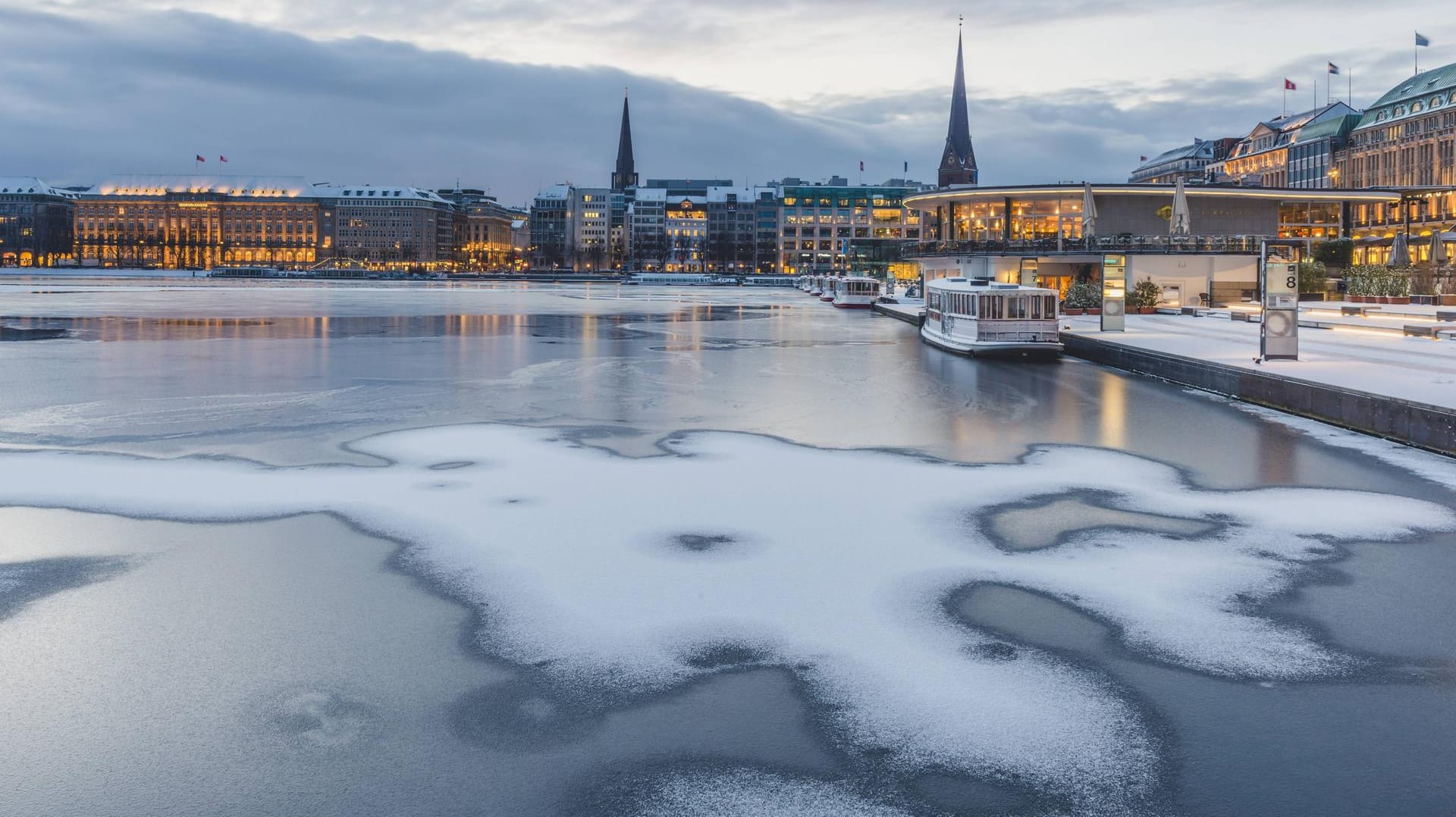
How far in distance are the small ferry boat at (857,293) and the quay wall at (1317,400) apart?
50599 mm

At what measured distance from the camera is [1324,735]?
6352 millimetres

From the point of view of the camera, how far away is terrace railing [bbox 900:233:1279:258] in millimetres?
66812

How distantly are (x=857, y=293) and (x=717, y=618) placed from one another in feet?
246

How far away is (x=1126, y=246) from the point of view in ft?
224

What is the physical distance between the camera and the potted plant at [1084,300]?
53594 mm

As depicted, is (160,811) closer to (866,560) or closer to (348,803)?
(348,803)

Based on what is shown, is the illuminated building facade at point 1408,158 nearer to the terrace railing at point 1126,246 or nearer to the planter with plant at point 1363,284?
the terrace railing at point 1126,246

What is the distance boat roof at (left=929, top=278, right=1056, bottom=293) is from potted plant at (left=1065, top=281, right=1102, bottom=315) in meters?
14.7

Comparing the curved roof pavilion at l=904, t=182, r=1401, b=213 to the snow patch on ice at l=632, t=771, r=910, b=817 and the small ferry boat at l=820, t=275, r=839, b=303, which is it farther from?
the snow patch on ice at l=632, t=771, r=910, b=817

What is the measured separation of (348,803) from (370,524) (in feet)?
20.2

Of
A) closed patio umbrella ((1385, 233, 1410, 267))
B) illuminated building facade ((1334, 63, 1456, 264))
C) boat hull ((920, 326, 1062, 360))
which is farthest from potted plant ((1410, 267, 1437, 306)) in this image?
illuminated building facade ((1334, 63, 1456, 264))

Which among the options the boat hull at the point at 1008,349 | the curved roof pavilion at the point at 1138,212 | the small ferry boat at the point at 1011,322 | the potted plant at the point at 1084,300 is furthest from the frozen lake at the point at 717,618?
the curved roof pavilion at the point at 1138,212

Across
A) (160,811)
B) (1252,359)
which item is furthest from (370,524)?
(1252,359)

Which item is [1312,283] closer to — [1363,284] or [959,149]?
[1363,284]
